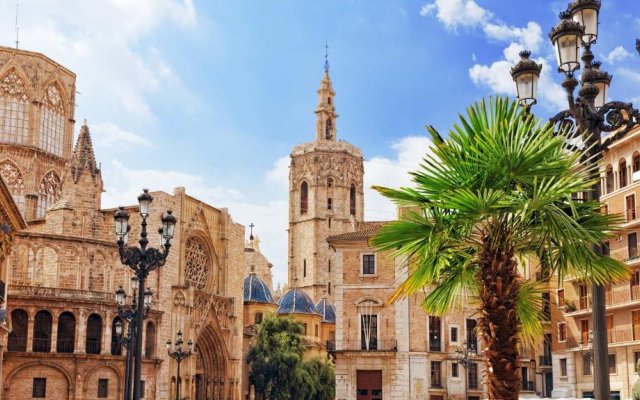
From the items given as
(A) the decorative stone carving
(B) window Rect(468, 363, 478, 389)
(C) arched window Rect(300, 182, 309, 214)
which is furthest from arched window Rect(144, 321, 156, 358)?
(C) arched window Rect(300, 182, 309, 214)

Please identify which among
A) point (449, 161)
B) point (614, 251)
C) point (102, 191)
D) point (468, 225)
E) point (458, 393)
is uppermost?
point (102, 191)

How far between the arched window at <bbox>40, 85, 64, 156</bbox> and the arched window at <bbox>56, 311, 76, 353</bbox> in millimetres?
18786

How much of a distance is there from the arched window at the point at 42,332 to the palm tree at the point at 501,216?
40234mm

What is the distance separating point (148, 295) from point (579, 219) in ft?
75.5

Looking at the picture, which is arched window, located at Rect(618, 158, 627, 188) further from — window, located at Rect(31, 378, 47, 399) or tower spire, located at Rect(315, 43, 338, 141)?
tower spire, located at Rect(315, 43, 338, 141)

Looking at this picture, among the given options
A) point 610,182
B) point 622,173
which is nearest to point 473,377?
point 610,182

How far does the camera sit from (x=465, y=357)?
39.2m

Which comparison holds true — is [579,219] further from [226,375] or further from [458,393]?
[226,375]

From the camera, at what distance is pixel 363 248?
46375 mm

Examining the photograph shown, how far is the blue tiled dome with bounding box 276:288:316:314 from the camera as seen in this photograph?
75.1 meters

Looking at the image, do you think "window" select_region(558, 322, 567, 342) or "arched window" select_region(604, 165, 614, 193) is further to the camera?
"window" select_region(558, 322, 567, 342)

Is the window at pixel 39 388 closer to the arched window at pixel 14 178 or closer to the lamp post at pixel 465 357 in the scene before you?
the arched window at pixel 14 178

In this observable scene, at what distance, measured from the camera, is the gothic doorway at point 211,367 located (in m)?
59.4

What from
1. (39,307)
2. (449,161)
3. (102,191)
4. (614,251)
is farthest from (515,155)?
(102,191)
